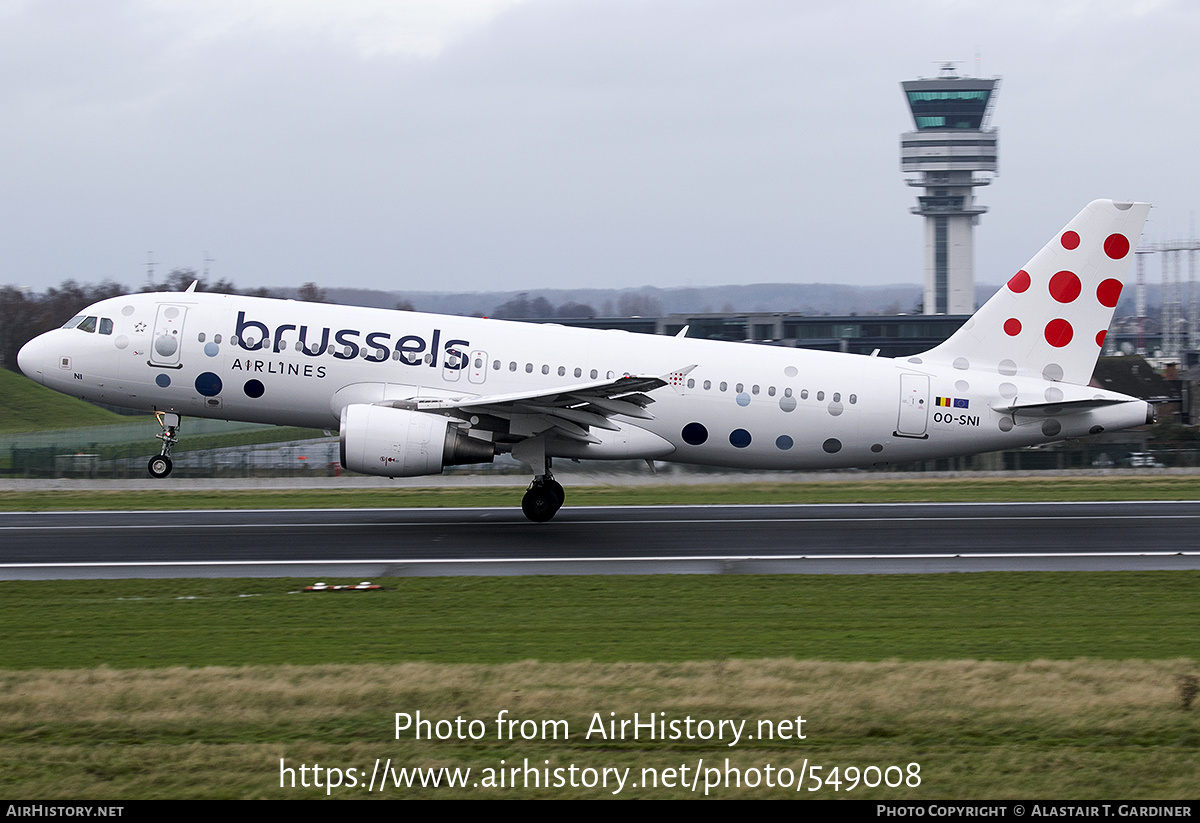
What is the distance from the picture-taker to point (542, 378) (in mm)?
23672

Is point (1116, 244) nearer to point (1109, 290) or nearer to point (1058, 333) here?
point (1109, 290)

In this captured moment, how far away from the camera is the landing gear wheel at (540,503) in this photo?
2378 centimetres

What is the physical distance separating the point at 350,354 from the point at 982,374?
13.7 m

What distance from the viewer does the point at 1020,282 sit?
25297mm

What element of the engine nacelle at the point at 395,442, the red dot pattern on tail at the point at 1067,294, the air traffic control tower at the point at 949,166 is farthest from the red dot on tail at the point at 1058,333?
the air traffic control tower at the point at 949,166

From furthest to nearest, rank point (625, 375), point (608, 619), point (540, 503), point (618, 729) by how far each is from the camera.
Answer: point (540, 503)
point (625, 375)
point (608, 619)
point (618, 729)

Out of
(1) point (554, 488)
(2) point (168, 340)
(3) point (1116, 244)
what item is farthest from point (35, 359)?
(3) point (1116, 244)

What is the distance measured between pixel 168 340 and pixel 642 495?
1317 cm

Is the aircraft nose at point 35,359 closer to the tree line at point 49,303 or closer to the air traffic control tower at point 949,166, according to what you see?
the tree line at point 49,303

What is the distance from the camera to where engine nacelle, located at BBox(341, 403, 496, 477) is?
21422 millimetres

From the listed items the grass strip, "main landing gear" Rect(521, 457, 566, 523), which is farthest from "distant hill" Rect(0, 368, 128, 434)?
the grass strip

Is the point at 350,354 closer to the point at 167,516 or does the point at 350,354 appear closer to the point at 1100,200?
the point at 167,516
